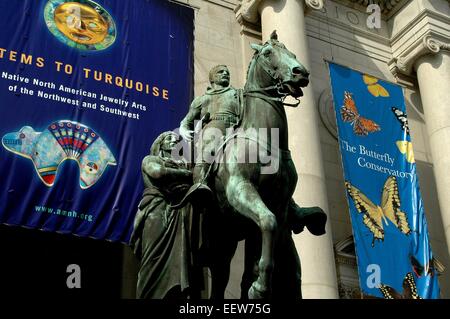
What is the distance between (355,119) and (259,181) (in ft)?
25.0

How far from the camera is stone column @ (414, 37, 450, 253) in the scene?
40.6 ft

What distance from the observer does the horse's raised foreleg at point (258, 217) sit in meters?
3.86

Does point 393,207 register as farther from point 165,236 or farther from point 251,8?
point 165,236

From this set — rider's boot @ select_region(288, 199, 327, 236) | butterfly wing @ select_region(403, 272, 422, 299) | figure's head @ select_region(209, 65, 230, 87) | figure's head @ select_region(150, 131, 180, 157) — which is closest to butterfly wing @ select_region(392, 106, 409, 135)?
butterfly wing @ select_region(403, 272, 422, 299)

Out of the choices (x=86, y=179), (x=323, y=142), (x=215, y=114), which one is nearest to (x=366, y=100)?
(x=323, y=142)

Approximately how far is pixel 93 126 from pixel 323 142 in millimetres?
4654

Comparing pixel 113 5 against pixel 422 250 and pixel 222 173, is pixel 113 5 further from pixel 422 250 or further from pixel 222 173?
pixel 222 173

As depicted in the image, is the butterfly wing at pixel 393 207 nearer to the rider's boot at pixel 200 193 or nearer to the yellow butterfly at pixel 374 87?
the yellow butterfly at pixel 374 87

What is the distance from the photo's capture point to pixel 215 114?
493 cm

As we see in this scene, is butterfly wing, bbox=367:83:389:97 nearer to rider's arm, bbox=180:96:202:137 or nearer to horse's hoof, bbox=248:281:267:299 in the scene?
rider's arm, bbox=180:96:202:137

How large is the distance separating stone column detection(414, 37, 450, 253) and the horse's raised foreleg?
28.4ft

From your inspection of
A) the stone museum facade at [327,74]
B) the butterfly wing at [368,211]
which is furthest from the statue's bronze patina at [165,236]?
the butterfly wing at [368,211]

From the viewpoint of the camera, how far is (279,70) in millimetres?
4512

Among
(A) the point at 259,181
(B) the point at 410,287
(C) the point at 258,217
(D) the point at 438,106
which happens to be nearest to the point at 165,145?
(A) the point at 259,181
